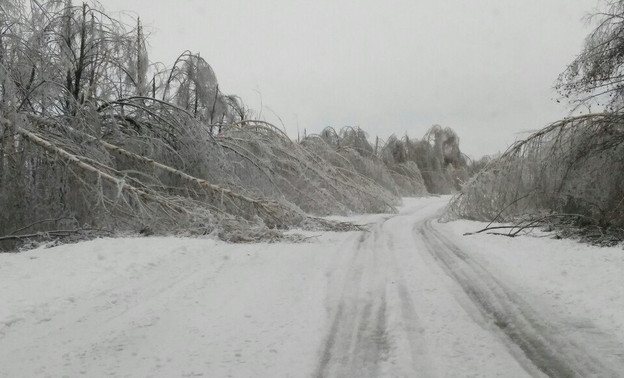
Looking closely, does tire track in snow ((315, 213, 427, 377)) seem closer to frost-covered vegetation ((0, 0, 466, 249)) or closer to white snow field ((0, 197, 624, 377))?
white snow field ((0, 197, 624, 377))

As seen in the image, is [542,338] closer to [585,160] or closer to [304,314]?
[304,314]

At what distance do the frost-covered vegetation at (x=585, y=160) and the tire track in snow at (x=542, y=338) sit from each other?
4.45 m

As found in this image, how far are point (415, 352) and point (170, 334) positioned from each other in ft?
6.39

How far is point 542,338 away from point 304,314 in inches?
78.9

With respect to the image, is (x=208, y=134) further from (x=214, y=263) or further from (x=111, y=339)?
(x=111, y=339)

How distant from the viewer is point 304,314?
14.2 ft

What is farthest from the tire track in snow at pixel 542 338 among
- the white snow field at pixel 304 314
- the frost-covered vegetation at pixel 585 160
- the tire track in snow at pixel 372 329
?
the frost-covered vegetation at pixel 585 160

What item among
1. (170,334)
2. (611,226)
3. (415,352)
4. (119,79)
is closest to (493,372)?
(415,352)

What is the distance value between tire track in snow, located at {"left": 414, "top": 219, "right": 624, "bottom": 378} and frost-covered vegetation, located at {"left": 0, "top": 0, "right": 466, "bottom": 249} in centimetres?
485

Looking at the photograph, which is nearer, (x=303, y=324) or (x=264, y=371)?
(x=264, y=371)

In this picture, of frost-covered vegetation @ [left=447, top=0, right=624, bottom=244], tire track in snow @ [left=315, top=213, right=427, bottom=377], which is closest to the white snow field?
tire track in snow @ [left=315, top=213, right=427, bottom=377]

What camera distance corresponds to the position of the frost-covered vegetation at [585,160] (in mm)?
8750

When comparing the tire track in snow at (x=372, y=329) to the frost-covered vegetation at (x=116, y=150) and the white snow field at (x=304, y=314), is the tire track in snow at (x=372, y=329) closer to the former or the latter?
the white snow field at (x=304, y=314)

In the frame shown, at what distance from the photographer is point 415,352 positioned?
3.40m
